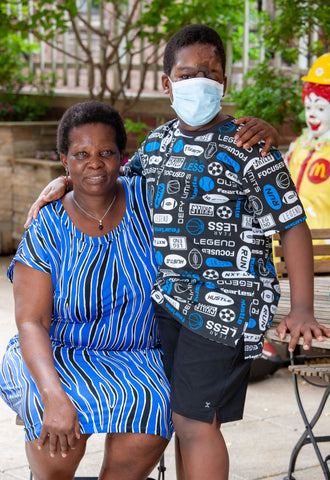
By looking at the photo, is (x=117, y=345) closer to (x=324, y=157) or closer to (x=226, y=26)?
(x=324, y=157)

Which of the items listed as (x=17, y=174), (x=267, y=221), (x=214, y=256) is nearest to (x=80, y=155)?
(x=214, y=256)

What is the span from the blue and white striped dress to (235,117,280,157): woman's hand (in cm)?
57

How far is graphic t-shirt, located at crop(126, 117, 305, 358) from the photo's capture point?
107 inches

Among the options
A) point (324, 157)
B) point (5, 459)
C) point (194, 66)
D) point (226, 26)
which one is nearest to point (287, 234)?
point (194, 66)

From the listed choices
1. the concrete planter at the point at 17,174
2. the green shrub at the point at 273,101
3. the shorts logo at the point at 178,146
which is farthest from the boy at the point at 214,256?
the concrete planter at the point at 17,174

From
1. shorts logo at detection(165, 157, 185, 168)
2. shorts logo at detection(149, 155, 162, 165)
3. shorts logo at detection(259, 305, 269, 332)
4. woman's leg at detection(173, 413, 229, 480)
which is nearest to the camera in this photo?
woman's leg at detection(173, 413, 229, 480)

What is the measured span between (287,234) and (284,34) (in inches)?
164

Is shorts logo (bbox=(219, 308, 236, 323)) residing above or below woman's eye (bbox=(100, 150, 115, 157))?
below

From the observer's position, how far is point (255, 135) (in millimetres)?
2738

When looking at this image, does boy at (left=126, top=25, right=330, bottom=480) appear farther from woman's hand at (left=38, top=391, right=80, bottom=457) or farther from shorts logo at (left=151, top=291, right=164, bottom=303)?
woman's hand at (left=38, top=391, right=80, bottom=457)

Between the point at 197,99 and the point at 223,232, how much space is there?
18.4 inches

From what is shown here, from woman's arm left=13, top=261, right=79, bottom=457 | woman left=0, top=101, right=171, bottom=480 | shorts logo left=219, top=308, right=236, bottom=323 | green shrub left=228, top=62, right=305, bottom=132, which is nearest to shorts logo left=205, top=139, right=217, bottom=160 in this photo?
woman left=0, top=101, right=171, bottom=480

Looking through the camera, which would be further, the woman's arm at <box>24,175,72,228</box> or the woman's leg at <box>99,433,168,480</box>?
the woman's arm at <box>24,175,72,228</box>

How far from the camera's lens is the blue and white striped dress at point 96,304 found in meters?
2.92
